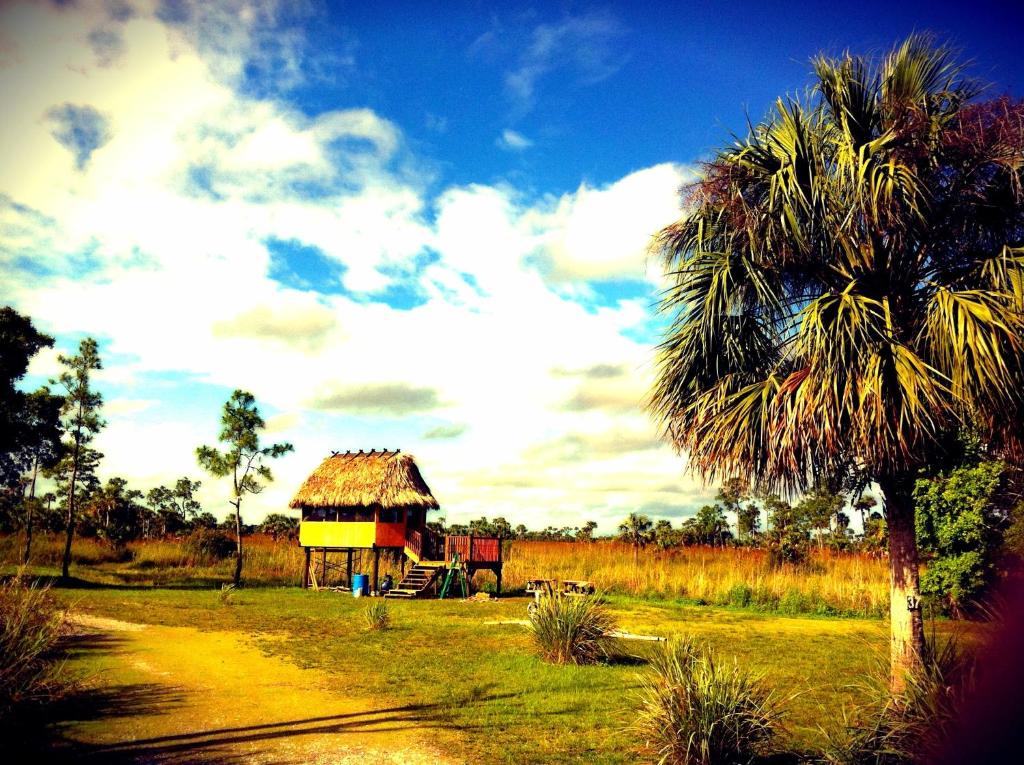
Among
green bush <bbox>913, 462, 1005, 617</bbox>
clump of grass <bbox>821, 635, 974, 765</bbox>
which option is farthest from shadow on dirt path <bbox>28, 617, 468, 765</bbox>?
green bush <bbox>913, 462, 1005, 617</bbox>

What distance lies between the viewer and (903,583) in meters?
8.67

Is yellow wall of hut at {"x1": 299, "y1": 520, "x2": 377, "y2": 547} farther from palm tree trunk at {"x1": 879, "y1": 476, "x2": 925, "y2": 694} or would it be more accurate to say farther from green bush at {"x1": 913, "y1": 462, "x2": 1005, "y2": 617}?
palm tree trunk at {"x1": 879, "y1": 476, "x2": 925, "y2": 694}

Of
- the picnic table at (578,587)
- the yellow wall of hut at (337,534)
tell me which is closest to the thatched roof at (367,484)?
the yellow wall of hut at (337,534)

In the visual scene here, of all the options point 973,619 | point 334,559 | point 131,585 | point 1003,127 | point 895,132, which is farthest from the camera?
point 334,559

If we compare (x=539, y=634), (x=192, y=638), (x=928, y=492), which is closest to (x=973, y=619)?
(x=928, y=492)

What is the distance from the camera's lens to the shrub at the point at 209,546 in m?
37.4

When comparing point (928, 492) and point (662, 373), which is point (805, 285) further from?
point (928, 492)

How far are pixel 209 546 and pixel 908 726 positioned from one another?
37998mm

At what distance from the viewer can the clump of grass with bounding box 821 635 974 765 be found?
20.6ft

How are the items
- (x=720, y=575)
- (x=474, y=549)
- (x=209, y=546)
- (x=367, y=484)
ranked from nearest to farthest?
(x=720, y=575) → (x=474, y=549) → (x=367, y=484) → (x=209, y=546)

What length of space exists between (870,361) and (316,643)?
1207 centimetres

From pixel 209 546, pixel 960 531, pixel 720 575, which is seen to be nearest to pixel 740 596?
pixel 720 575

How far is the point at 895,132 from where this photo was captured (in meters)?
8.46

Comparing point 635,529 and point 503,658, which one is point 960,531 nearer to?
point 503,658
